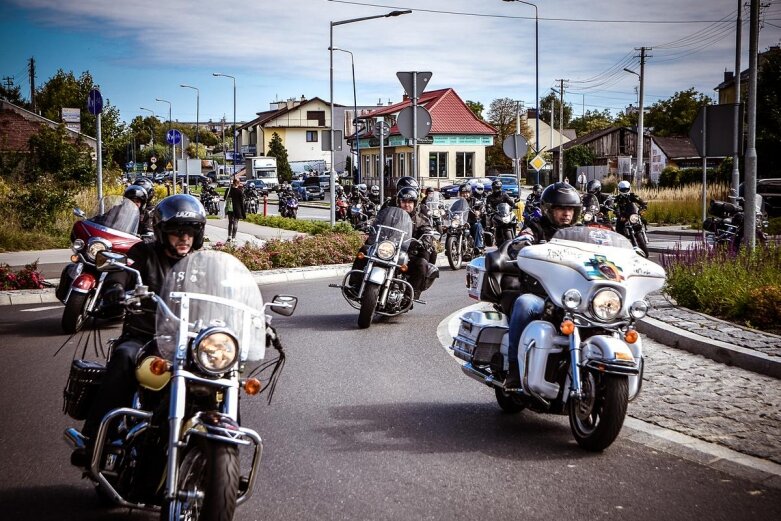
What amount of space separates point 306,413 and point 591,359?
2363mm

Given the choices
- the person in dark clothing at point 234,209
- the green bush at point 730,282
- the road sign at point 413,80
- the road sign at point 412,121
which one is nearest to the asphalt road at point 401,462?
the green bush at point 730,282

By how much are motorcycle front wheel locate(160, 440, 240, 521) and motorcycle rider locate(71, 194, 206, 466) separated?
68 centimetres

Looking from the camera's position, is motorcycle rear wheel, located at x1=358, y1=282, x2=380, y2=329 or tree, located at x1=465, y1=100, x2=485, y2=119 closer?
motorcycle rear wheel, located at x1=358, y1=282, x2=380, y2=329

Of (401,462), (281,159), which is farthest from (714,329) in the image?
(281,159)

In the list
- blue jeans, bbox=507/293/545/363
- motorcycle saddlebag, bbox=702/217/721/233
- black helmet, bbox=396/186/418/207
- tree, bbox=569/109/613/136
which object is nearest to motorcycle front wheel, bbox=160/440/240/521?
blue jeans, bbox=507/293/545/363

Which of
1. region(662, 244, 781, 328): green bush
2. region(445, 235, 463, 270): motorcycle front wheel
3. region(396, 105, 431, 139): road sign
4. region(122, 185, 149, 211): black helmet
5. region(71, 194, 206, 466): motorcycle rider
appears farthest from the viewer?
region(445, 235, 463, 270): motorcycle front wheel

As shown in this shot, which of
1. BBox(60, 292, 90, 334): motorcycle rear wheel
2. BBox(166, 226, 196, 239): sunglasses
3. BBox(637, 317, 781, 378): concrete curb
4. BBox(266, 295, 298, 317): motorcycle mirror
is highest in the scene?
BBox(166, 226, 196, 239): sunglasses

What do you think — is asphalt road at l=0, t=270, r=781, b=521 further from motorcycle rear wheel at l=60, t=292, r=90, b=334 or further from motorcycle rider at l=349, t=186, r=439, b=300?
motorcycle rider at l=349, t=186, r=439, b=300

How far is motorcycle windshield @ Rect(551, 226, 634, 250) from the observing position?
6051 mm

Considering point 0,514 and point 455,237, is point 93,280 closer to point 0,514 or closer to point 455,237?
point 0,514

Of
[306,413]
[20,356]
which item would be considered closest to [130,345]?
[306,413]

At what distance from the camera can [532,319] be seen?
19.9ft

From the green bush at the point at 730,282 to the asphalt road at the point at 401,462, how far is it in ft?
11.4

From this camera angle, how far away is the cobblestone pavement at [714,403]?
19.7 feet
